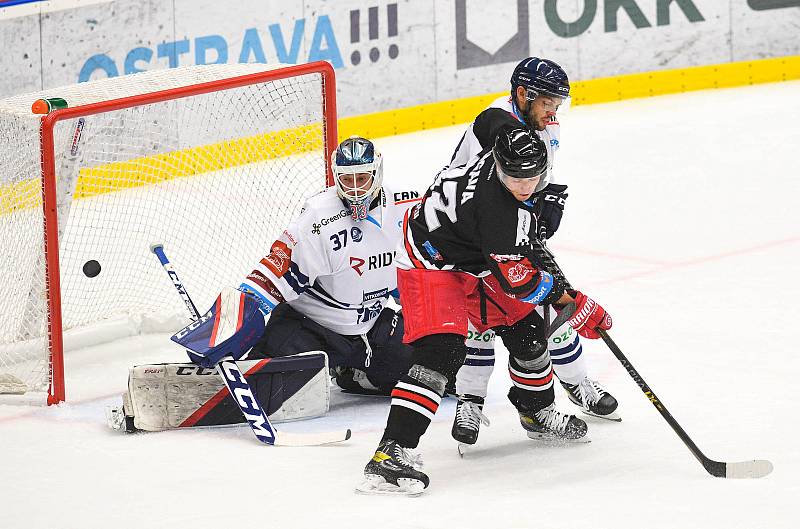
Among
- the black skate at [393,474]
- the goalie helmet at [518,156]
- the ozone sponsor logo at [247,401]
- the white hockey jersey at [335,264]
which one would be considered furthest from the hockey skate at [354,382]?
the goalie helmet at [518,156]

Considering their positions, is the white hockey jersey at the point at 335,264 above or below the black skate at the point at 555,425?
above

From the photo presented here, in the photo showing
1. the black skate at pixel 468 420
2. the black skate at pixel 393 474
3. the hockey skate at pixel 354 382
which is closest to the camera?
the black skate at pixel 393 474

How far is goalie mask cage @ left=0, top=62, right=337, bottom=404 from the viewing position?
483 centimetres

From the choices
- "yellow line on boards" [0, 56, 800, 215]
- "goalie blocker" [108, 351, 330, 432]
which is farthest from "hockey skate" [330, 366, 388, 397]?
"yellow line on boards" [0, 56, 800, 215]

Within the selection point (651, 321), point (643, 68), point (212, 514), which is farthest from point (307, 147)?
point (643, 68)

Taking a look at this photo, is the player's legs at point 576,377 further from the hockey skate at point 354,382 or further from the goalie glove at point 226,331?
the goalie glove at point 226,331

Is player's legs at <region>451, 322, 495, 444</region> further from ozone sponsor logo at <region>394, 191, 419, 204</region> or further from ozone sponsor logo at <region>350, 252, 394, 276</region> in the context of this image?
ozone sponsor logo at <region>394, 191, 419, 204</region>

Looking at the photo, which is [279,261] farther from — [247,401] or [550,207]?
[550,207]

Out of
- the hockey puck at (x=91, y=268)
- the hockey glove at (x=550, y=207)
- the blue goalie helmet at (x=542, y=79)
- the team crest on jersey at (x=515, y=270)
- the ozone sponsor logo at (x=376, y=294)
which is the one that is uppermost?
the blue goalie helmet at (x=542, y=79)

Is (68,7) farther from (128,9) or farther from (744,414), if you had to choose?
(744,414)

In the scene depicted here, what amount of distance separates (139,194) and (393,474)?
274 centimetres

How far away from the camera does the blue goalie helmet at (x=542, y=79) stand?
4227 millimetres

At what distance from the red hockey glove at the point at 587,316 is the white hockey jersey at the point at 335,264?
2.71 feet

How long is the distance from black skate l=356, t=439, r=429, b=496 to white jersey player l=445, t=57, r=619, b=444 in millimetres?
370
